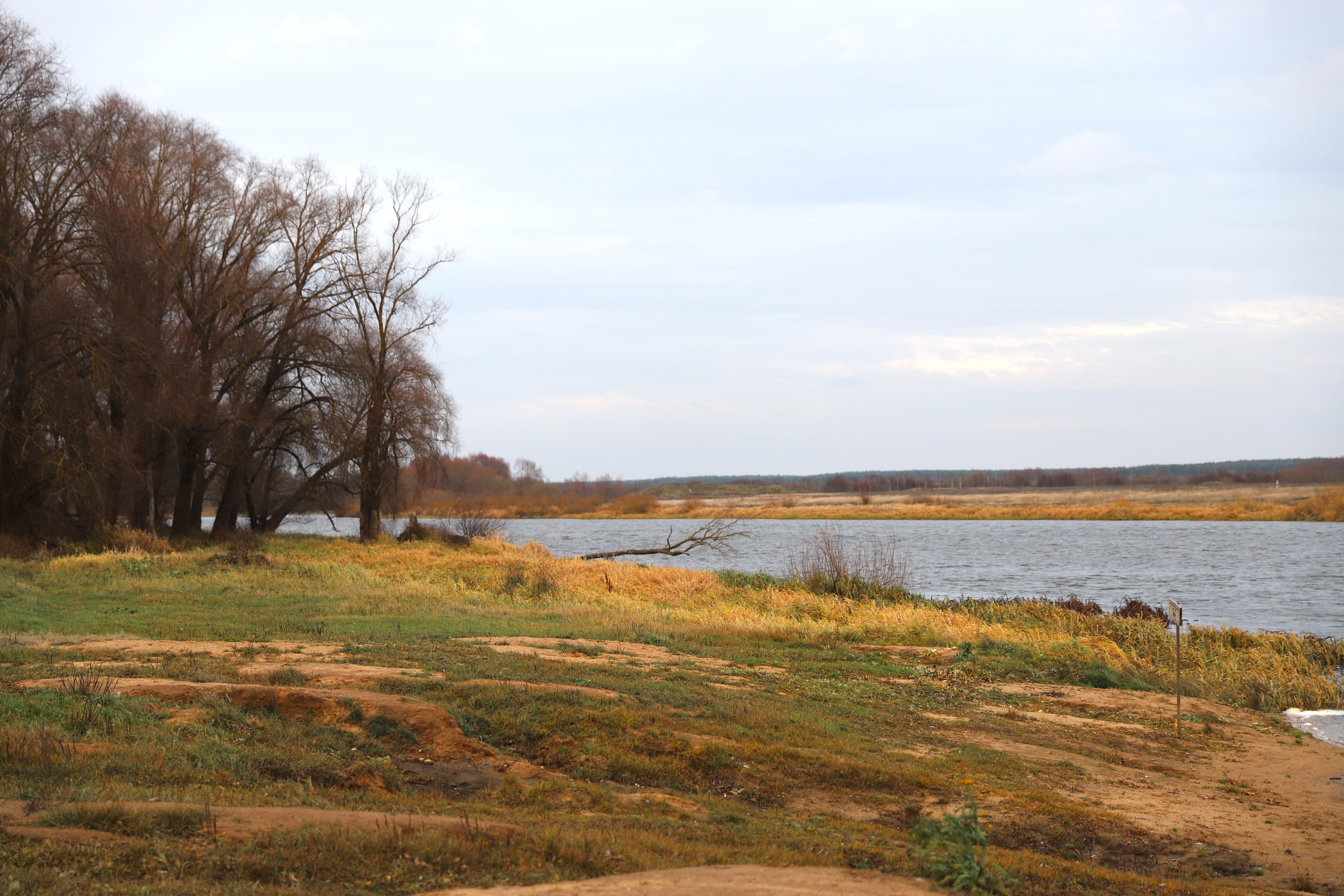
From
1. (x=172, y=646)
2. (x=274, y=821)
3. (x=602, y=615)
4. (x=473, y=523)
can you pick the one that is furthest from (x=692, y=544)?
(x=274, y=821)

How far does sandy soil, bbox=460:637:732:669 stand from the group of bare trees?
17108 millimetres

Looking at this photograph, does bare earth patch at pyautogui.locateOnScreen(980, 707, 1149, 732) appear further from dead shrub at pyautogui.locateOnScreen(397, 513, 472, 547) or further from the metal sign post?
dead shrub at pyautogui.locateOnScreen(397, 513, 472, 547)

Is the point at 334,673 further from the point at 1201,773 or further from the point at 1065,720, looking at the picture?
the point at 1201,773

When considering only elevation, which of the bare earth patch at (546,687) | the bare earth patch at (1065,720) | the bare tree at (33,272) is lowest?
the bare earth patch at (1065,720)

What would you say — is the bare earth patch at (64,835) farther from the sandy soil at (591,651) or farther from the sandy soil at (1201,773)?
the sandy soil at (1201,773)

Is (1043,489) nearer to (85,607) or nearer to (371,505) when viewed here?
(371,505)

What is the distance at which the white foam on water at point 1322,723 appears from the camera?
13.5m

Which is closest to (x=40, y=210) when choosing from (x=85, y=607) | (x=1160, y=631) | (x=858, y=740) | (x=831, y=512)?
(x=85, y=607)

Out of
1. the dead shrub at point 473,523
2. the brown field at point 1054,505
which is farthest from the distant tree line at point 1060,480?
the dead shrub at point 473,523

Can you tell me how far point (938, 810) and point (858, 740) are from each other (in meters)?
2.06

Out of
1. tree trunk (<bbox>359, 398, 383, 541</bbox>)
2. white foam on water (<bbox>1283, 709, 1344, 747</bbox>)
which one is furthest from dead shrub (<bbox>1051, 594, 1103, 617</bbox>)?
tree trunk (<bbox>359, 398, 383, 541</bbox>)

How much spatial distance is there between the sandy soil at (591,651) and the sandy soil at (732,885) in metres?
7.36

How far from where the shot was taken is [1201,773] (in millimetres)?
10602

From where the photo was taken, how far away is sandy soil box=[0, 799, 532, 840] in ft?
16.2
